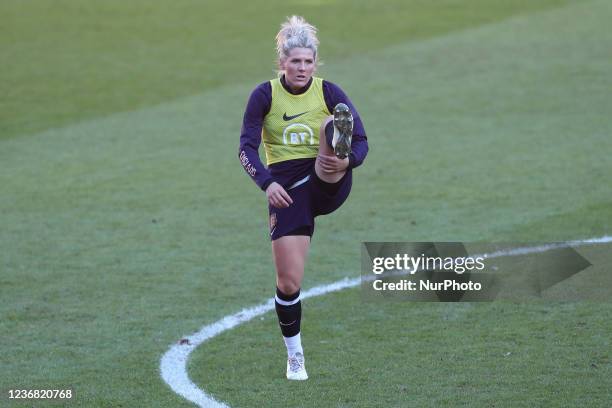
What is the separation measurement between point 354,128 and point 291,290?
1138 millimetres

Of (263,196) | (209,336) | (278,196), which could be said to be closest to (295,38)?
(278,196)

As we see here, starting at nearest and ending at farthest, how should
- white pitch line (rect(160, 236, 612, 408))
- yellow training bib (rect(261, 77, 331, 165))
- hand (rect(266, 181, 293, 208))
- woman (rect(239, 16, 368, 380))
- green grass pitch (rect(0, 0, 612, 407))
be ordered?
hand (rect(266, 181, 293, 208)) < white pitch line (rect(160, 236, 612, 408)) < woman (rect(239, 16, 368, 380)) < yellow training bib (rect(261, 77, 331, 165)) < green grass pitch (rect(0, 0, 612, 407))

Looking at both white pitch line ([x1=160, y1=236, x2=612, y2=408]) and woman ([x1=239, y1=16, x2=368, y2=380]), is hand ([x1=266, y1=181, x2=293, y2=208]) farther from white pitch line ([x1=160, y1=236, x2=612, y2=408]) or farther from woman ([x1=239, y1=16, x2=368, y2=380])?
white pitch line ([x1=160, y1=236, x2=612, y2=408])

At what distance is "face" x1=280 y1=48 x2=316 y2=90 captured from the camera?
6820mm

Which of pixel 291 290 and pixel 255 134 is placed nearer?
pixel 255 134

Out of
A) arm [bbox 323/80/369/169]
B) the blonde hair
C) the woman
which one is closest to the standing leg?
the woman

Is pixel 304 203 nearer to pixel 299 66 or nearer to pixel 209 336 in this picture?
pixel 299 66

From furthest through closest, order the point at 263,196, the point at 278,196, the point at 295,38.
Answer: the point at 263,196, the point at 295,38, the point at 278,196

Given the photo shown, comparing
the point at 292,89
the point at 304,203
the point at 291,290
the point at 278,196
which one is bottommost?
the point at 291,290

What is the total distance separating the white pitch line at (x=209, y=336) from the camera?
6.72 m

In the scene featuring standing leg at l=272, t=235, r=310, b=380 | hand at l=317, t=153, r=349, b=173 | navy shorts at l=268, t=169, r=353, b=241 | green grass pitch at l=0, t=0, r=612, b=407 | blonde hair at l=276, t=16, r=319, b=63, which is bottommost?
green grass pitch at l=0, t=0, r=612, b=407

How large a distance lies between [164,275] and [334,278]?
1549 mm

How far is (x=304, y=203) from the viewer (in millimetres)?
6949

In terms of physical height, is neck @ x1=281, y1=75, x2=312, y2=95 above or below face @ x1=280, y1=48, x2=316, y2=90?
below
